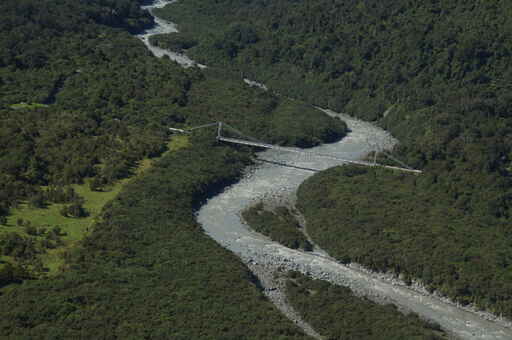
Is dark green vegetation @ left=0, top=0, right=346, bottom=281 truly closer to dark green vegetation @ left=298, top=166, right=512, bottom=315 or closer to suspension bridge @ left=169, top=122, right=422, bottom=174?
suspension bridge @ left=169, top=122, right=422, bottom=174

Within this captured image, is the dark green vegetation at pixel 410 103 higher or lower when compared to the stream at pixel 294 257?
higher

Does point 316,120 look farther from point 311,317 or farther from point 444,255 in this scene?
point 311,317

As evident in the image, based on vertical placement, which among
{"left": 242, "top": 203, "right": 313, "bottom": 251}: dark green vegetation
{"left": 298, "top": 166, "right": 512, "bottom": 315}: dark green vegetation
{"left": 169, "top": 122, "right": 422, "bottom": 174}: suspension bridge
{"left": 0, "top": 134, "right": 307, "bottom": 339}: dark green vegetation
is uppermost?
{"left": 169, "top": 122, "right": 422, "bottom": 174}: suspension bridge

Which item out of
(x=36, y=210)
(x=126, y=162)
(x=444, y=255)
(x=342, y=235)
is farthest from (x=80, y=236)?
(x=444, y=255)

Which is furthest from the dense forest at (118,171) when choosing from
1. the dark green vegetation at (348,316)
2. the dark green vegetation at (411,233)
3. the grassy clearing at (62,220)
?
the dark green vegetation at (411,233)

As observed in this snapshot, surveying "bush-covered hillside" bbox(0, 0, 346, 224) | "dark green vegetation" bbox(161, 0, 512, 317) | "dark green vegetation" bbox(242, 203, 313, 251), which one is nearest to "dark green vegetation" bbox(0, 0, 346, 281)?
"bush-covered hillside" bbox(0, 0, 346, 224)

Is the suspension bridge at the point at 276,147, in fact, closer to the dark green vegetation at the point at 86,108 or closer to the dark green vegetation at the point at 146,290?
the dark green vegetation at the point at 86,108

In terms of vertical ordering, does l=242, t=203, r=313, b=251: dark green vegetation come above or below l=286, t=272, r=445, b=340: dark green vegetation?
above
